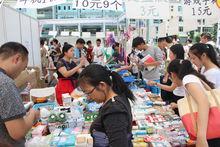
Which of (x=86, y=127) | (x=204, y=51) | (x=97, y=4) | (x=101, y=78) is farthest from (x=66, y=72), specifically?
(x=101, y=78)

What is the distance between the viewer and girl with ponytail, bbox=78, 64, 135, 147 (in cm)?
151

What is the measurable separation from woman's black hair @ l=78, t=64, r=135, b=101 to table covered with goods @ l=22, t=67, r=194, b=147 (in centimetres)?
78

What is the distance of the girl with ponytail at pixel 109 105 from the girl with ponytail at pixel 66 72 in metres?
2.61

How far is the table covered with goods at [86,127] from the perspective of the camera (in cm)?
245

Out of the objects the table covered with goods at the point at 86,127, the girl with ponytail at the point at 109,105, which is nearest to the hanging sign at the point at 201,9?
the table covered with goods at the point at 86,127

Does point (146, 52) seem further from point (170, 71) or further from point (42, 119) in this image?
point (42, 119)

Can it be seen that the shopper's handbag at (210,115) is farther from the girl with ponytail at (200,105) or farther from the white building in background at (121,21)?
the white building in background at (121,21)

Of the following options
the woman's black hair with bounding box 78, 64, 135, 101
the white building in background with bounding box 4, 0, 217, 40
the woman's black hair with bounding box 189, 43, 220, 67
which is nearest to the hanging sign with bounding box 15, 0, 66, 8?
the white building in background with bounding box 4, 0, 217, 40

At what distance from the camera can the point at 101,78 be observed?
1.63m

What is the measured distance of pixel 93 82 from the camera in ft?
5.31

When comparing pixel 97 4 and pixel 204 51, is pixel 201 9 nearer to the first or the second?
pixel 97 4

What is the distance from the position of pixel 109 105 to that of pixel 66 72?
2.77 meters

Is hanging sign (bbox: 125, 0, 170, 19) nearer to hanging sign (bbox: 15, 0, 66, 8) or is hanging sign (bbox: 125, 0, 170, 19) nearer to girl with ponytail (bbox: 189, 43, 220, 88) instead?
hanging sign (bbox: 15, 0, 66, 8)

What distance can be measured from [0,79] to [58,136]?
3.58 feet
